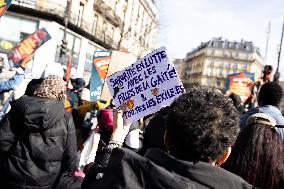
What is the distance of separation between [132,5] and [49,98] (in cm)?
3760

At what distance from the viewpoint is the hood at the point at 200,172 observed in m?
1.52

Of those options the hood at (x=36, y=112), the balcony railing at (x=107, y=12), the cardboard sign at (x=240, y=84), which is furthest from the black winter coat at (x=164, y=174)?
the balcony railing at (x=107, y=12)

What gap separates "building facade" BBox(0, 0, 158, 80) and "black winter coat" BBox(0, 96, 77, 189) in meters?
14.4


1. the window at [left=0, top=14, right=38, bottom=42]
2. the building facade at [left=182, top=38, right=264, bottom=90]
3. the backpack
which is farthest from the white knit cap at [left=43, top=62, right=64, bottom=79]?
the building facade at [left=182, top=38, right=264, bottom=90]

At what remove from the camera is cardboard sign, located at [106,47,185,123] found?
2.79 meters

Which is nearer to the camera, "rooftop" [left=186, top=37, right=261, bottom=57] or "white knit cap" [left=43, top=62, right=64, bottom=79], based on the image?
"white knit cap" [left=43, top=62, right=64, bottom=79]

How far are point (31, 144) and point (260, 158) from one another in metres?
1.95

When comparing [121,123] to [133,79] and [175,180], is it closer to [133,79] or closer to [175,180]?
[133,79]

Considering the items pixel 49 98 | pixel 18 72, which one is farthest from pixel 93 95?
pixel 49 98

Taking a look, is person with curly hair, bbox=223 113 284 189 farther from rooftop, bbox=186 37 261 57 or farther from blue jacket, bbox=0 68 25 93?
rooftop, bbox=186 37 261 57

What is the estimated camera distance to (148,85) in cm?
291

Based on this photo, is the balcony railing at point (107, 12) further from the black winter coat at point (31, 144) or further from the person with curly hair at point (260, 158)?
the person with curly hair at point (260, 158)

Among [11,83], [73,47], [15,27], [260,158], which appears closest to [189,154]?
[260,158]

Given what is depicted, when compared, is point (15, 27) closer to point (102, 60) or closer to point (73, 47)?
point (73, 47)
